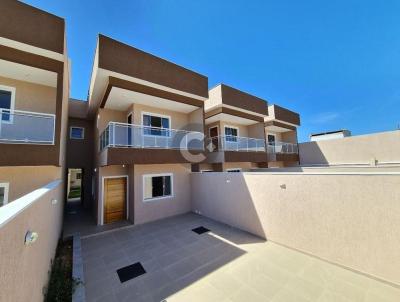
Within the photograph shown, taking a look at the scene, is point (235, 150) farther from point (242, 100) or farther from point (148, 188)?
point (148, 188)

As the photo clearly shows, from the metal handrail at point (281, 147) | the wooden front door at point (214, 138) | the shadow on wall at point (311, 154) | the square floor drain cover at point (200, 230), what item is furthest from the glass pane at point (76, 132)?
the shadow on wall at point (311, 154)

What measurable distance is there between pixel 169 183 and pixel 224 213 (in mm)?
3570

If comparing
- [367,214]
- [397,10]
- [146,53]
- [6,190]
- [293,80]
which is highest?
[293,80]

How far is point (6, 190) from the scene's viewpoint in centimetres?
603

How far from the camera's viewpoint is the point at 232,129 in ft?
48.9

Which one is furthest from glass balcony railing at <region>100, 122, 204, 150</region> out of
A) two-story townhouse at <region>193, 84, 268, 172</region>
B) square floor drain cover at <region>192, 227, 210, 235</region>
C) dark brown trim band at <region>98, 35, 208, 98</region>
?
square floor drain cover at <region>192, 227, 210, 235</region>

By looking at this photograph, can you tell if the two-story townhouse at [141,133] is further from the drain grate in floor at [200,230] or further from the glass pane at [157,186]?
the drain grate in floor at [200,230]

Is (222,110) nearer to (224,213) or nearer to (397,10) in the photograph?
(224,213)

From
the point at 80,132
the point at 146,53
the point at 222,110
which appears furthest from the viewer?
the point at 80,132

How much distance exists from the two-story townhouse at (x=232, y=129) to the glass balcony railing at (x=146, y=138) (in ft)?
5.04

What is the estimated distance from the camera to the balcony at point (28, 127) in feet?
20.6

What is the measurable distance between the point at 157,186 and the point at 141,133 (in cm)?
310

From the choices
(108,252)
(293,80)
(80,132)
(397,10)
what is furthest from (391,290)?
(293,80)

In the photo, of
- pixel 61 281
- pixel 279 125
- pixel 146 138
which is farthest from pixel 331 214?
pixel 279 125
